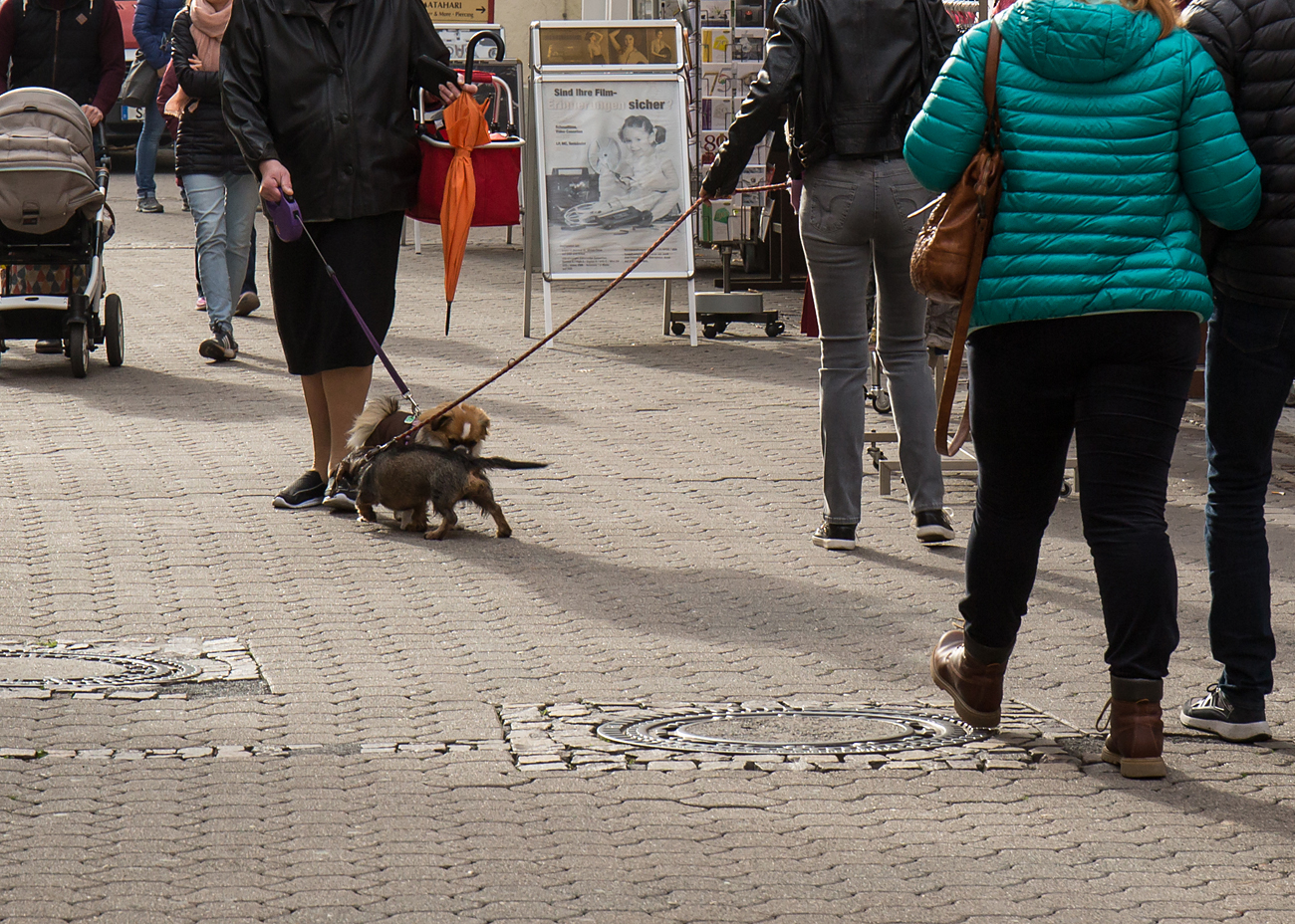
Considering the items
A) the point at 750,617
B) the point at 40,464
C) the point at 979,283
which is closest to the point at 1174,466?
the point at 750,617

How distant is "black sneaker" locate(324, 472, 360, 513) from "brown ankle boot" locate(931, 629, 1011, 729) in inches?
131

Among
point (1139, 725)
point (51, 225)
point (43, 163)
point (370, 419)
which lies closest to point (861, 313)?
point (370, 419)

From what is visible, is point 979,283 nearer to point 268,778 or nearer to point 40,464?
point 268,778

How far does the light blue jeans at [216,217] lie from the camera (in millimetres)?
11125

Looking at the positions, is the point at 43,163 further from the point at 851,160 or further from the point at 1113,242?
the point at 1113,242

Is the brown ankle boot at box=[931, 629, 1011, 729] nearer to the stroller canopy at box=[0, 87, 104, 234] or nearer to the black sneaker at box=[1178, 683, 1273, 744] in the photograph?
the black sneaker at box=[1178, 683, 1273, 744]

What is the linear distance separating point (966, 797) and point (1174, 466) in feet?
15.3

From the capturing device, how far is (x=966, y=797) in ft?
13.2

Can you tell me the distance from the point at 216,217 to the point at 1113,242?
802cm

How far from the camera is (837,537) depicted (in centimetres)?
672

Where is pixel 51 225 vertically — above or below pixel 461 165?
below

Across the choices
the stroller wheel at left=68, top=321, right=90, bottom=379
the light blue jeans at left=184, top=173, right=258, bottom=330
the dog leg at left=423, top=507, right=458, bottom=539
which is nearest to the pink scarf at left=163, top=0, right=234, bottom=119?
the light blue jeans at left=184, top=173, right=258, bottom=330

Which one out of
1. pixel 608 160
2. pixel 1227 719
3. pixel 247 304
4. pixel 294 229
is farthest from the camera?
pixel 247 304

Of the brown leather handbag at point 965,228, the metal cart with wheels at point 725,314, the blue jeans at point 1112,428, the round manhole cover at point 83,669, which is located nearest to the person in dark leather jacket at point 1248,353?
the blue jeans at point 1112,428
